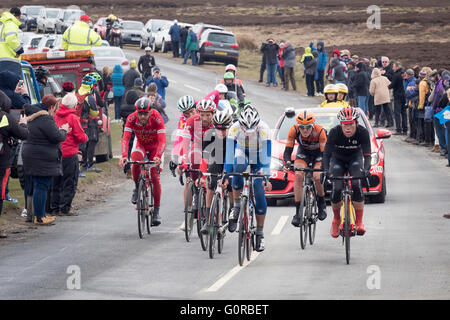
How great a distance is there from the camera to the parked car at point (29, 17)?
2753 inches

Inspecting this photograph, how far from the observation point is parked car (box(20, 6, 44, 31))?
69938mm

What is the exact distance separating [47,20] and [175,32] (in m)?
17.0

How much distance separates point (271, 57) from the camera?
41.2 metres

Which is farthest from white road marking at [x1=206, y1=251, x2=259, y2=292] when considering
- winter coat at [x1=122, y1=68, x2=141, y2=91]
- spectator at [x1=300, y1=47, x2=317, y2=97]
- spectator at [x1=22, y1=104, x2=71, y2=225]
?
spectator at [x1=300, y1=47, x2=317, y2=97]

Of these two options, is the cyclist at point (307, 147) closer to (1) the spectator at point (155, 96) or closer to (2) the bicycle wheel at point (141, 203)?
(2) the bicycle wheel at point (141, 203)

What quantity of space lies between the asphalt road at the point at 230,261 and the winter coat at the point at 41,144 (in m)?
0.99

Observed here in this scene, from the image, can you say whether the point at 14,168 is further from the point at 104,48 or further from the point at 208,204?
the point at 104,48

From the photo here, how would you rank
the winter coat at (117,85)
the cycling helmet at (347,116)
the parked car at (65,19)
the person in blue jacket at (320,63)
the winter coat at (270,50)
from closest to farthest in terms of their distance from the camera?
the cycling helmet at (347,116), the winter coat at (117,85), the person in blue jacket at (320,63), the winter coat at (270,50), the parked car at (65,19)

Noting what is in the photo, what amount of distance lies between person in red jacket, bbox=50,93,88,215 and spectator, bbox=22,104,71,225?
1.02 metres

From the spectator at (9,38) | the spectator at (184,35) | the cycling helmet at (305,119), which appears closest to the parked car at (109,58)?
the spectator at (184,35)

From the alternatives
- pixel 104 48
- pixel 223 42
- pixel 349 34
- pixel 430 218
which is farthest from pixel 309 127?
pixel 349 34

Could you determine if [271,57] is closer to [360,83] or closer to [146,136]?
[360,83]

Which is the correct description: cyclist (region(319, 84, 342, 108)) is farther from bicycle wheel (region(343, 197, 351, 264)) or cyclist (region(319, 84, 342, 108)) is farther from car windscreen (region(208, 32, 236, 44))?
car windscreen (region(208, 32, 236, 44))
